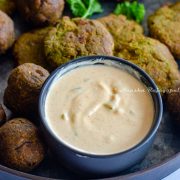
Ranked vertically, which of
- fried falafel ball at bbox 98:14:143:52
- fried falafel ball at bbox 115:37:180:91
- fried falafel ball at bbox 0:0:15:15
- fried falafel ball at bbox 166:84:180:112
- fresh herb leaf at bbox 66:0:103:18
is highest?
fried falafel ball at bbox 0:0:15:15

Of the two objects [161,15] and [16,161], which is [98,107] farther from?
[161,15]

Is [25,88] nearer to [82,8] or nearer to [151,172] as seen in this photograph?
[151,172]

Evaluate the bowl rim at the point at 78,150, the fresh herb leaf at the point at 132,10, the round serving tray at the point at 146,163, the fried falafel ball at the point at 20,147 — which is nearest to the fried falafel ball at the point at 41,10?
the round serving tray at the point at 146,163

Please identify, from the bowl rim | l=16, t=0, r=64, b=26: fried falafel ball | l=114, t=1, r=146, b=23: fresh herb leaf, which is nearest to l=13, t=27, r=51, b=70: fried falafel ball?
l=16, t=0, r=64, b=26: fried falafel ball

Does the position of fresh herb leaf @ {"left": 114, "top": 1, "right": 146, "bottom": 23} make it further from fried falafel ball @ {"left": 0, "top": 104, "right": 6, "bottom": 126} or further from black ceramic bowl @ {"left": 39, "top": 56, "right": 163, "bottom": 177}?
fried falafel ball @ {"left": 0, "top": 104, "right": 6, "bottom": 126}

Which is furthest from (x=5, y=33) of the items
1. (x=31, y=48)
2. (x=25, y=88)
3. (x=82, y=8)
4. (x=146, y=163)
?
(x=146, y=163)

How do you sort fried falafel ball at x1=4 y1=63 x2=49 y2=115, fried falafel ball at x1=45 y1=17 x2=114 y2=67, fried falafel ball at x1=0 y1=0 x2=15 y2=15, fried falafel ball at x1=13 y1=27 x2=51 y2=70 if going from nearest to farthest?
1. fried falafel ball at x1=4 y1=63 x2=49 y2=115
2. fried falafel ball at x1=45 y1=17 x2=114 y2=67
3. fried falafel ball at x1=13 y1=27 x2=51 y2=70
4. fried falafel ball at x1=0 y1=0 x2=15 y2=15
